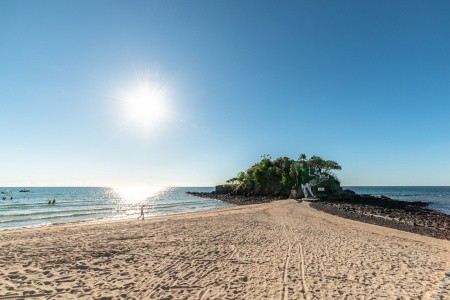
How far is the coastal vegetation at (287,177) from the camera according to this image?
63.0m

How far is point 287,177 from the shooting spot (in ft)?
227

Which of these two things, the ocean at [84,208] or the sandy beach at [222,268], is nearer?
the sandy beach at [222,268]

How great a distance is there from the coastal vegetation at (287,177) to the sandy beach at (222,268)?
4239 cm

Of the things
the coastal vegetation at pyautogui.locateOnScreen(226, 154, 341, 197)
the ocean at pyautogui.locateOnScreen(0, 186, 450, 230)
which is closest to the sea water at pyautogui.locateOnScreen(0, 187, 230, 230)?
the ocean at pyautogui.locateOnScreen(0, 186, 450, 230)

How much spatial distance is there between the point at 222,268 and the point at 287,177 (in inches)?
2395

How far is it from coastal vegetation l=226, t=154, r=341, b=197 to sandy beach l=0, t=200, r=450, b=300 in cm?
4239

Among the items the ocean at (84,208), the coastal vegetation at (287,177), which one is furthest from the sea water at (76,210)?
the coastal vegetation at (287,177)

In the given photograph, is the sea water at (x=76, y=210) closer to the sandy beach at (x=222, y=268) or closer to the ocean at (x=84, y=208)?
the ocean at (x=84, y=208)

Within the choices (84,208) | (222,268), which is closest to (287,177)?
(84,208)

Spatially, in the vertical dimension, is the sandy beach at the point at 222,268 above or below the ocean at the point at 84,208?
below

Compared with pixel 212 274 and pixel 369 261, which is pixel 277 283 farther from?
pixel 369 261

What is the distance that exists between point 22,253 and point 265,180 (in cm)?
6741

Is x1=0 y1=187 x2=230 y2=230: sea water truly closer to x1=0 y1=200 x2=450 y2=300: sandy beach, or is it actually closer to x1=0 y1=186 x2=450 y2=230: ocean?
x1=0 y1=186 x2=450 y2=230: ocean

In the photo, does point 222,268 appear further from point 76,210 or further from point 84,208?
point 84,208
